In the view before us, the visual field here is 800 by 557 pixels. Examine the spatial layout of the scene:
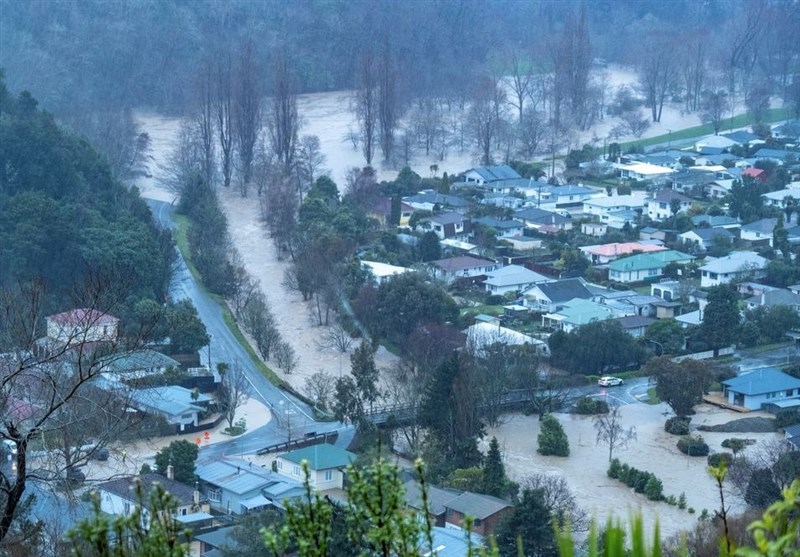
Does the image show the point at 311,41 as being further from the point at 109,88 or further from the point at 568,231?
the point at 568,231

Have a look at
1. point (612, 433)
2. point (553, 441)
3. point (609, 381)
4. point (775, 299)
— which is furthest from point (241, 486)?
point (775, 299)

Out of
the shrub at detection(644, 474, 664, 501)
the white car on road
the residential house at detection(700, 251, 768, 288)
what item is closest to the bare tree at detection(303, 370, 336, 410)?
the white car on road

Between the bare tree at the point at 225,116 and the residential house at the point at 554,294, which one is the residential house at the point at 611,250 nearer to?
the residential house at the point at 554,294

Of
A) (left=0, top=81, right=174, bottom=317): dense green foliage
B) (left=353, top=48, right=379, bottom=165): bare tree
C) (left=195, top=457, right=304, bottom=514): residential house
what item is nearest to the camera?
(left=195, top=457, right=304, bottom=514): residential house

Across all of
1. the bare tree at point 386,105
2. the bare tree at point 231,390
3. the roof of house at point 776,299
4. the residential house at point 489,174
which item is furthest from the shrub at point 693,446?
the bare tree at point 386,105

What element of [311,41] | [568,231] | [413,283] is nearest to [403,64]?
[311,41]

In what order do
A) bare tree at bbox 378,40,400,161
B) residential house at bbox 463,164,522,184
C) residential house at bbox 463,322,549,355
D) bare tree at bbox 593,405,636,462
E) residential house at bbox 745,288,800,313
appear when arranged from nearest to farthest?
bare tree at bbox 593,405,636,462
residential house at bbox 463,322,549,355
residential house at bbox 745,288,800,313
residential house at bbox 463,164,522,184
bare tree at bbox 378,40,400,161

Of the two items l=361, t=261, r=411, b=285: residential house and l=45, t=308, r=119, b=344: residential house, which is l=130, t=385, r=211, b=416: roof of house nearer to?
l=45, t=308, r=119, b=344: residential house
